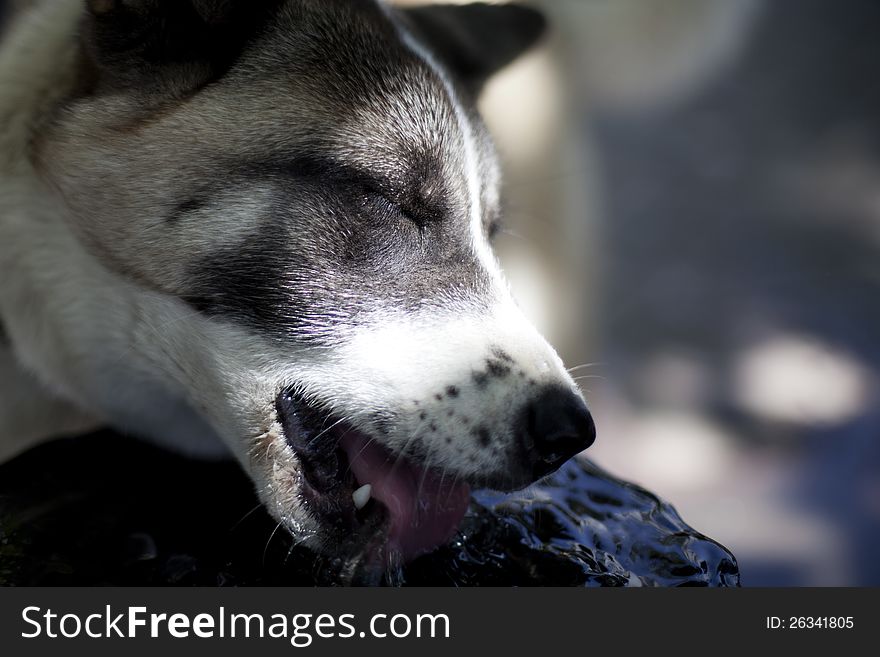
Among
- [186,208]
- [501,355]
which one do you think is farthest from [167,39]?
[501,355]

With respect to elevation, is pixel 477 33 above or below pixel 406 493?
above

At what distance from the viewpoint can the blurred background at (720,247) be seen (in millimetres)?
2896

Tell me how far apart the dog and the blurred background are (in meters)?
1.01

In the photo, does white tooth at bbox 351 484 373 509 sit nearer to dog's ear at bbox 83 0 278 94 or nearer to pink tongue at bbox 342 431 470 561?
pink tongue at bbox 342 431 470 561

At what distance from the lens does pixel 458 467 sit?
1.72 m

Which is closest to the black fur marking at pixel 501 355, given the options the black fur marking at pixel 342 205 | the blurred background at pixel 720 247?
the black fur marking at pixel 342 205

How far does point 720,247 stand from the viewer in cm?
355

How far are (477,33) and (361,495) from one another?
1197 millimetres

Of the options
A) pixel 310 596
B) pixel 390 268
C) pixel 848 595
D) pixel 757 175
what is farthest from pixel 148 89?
pixel 757 175

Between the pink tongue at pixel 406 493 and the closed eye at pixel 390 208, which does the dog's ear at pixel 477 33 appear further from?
the pink tongue at pixel 406 493

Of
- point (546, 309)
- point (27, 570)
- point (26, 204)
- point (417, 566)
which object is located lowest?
point (546, 309)

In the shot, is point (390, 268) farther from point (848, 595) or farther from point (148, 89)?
point (848, 595)

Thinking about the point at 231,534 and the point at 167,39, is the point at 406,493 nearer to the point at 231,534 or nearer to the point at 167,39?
the point at 231,534

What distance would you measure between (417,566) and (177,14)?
1.06m
